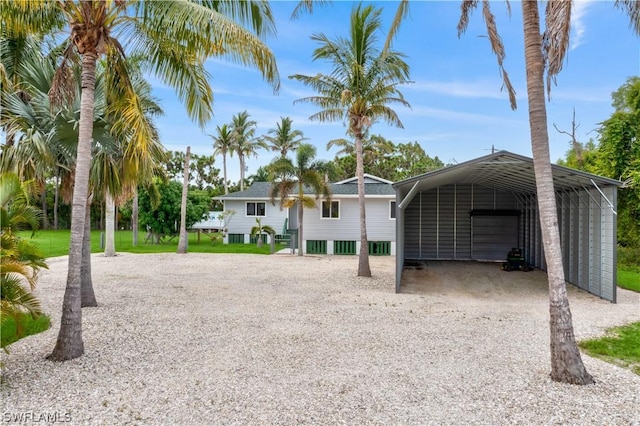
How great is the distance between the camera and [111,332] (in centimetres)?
624

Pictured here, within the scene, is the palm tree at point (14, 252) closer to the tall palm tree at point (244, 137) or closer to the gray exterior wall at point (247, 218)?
the gray exterior wall at point (247, 218)

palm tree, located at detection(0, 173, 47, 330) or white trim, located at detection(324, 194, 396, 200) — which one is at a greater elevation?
white trim, located at detection(324, 194, 396, 200)

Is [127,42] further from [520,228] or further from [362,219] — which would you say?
[520,228]

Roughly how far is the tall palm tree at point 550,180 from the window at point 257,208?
1891cm

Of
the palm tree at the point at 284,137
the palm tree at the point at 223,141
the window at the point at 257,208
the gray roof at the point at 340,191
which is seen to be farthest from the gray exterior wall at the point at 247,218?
the palm tree at the point at 223,141

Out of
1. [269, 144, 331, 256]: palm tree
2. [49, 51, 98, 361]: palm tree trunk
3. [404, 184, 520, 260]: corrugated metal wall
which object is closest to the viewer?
[49, 51, 98, 361]: palm tree trunk

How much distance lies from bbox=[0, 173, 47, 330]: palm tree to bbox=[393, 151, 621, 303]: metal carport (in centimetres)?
746

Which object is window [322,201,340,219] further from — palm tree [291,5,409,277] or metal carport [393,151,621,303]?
palm tree [291,5,409,277]

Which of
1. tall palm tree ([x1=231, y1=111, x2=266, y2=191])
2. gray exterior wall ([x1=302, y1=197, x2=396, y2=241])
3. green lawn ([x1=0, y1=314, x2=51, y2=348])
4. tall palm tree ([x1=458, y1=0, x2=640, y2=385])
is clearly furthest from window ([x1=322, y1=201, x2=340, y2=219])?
tall palm tree ([x1=231, y1=111, x2=266, y2=191])

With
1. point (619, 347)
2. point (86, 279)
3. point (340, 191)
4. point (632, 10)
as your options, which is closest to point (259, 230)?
point (340, 191)

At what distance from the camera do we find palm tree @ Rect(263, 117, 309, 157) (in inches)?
1256

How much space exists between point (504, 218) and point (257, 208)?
42.8ft

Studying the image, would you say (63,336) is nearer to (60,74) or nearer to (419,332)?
(60,74)

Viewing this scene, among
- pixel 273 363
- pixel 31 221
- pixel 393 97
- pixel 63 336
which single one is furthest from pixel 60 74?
pixel 393 97
